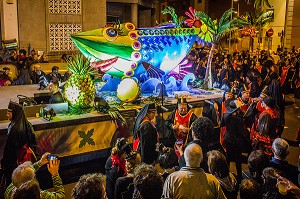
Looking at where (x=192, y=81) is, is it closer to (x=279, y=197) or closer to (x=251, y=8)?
(x=279, y=197)

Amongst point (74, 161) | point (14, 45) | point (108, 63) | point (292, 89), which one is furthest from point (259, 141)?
point (14, 45)

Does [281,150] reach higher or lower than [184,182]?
higher

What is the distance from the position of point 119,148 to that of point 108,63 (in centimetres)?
476

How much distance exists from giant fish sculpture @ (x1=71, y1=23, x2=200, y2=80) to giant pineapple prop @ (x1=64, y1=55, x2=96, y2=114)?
43.8 inches

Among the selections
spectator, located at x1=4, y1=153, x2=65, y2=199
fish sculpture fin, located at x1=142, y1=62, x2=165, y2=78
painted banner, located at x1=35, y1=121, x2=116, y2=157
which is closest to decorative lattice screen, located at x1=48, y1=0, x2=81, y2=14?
fish sculpture fin, located at x1=142, y1=62, x2=165, y2=78

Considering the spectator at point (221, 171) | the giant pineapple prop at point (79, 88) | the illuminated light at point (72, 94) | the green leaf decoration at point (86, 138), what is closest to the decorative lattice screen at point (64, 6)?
the giant pineapple prop at point (79, 88)

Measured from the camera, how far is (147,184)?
3.61 metres

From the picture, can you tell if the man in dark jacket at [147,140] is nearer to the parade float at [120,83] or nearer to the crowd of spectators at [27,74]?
the parade float at [120,83]

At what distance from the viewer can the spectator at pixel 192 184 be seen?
3883 mm

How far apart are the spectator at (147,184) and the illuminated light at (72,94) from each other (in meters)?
4.50

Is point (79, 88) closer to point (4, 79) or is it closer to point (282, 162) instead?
point (282, 162)

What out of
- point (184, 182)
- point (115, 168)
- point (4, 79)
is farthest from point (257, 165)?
point (4, 79)

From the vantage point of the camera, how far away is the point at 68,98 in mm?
8117

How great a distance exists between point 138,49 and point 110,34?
2.65 feet
